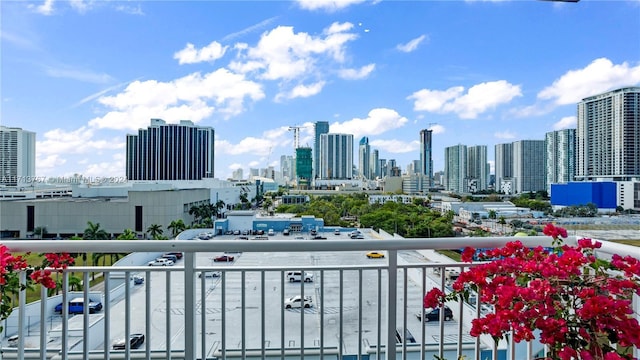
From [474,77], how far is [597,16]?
1001 mm

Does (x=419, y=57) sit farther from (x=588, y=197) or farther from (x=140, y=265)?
(x=140, y=265)

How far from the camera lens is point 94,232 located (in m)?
2.67

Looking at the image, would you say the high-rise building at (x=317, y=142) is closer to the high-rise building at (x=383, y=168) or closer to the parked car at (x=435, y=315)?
the high-rise building at (x=383, y=168)

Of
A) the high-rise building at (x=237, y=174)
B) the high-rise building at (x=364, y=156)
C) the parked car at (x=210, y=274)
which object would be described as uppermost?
the high-rise building at (x=364, y=156)

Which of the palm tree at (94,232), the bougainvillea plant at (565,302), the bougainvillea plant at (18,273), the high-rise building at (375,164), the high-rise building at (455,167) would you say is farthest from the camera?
the high-rise building at (375,164)

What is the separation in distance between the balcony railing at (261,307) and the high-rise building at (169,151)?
79.0 inches

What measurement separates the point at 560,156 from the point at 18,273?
358 centimetres

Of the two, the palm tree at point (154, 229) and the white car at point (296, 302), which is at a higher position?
the palm tree at point (154, 229)

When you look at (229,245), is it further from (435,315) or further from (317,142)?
(317,142)

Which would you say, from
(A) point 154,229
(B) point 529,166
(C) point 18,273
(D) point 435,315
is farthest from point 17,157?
(B) point 529,166

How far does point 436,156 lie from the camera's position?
365cm

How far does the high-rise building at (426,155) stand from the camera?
3565mm

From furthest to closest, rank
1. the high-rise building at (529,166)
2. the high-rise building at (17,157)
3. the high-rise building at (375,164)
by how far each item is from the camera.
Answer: the high-rise building at (375,164) < the high-rise building at (529,166) < the high-rise building at (17,157)

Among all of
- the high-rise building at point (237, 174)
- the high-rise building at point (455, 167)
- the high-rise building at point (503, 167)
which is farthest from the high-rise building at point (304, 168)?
the high-rise building at point (503, 167)
